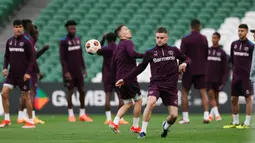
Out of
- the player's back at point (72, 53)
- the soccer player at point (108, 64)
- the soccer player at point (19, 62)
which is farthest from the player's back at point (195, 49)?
the soccer player at point (19, 62)

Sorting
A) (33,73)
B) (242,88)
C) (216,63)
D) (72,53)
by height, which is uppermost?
(72,53)

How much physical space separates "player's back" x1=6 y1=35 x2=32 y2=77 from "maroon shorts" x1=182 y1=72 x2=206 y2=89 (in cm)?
374

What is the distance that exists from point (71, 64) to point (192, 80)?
10.7 feet

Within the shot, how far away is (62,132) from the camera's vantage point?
14008mm

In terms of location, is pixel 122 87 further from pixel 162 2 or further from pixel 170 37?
pixel 162 2

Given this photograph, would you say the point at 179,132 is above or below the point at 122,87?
below

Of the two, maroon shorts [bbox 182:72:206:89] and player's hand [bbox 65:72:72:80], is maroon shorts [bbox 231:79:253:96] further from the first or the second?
player's hand [bbox 65:72:72:80]

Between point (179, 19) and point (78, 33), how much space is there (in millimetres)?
3485

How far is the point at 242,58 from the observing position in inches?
596

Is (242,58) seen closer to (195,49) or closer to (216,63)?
(195,49)

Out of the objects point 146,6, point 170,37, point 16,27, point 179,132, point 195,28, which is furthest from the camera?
point 146,6

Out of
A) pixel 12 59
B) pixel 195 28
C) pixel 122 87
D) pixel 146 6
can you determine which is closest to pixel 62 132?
pixel 122 87

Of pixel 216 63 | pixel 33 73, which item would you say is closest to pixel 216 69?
pixel 216 63

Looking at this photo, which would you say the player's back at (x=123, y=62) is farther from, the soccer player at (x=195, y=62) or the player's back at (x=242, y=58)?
the soccer player at (x=195, y=62)
